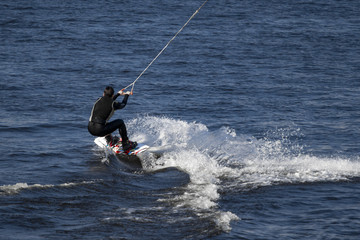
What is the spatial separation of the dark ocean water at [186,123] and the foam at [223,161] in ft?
0.22

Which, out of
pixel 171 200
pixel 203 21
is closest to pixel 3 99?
pixel 171 200

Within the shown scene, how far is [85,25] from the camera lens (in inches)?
1549

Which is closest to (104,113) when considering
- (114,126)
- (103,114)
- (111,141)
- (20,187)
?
(103,114)

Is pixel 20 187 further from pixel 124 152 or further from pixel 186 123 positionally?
pixel 186 123

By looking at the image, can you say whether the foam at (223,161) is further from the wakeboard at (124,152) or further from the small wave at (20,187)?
the small wave at (20,187)

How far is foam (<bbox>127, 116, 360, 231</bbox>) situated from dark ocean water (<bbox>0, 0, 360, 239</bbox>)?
67mm

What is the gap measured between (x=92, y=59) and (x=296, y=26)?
15891mm

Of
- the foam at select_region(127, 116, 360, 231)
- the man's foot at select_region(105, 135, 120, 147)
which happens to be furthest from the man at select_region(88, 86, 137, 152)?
the foam at select_region(127, 116, 360, 231)

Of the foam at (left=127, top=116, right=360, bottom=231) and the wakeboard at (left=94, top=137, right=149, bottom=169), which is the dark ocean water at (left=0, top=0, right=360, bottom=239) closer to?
the foam at (left=127, top=116, right=360, bottom=231)

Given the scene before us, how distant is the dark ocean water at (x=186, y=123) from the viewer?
41.1 ft

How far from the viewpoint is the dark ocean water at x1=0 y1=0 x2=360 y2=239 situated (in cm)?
1252

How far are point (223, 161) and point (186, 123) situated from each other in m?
3.22

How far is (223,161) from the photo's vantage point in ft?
56.3

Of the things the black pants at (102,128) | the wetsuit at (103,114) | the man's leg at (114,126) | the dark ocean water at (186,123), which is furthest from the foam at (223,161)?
the wetsuit at (103,114)
